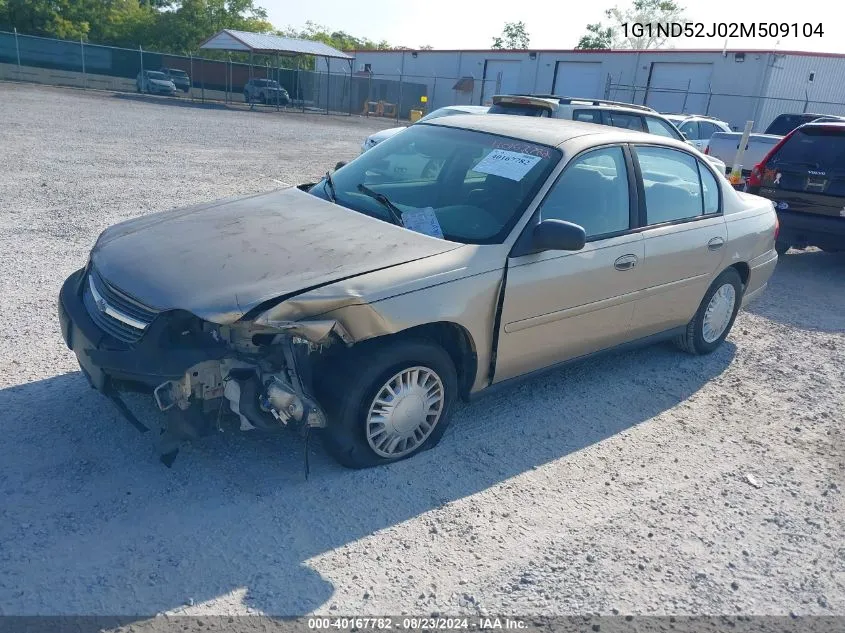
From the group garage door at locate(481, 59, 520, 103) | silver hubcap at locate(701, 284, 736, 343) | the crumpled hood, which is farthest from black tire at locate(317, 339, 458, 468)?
garage door at locate(481, 59, 520, 103)

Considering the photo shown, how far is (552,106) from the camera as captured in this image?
9445 mm

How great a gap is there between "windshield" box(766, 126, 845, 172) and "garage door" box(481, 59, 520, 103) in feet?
111

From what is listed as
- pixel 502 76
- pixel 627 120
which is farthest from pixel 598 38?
pixel 627 120

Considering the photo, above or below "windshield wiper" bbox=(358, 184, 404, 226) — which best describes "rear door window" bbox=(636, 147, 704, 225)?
above

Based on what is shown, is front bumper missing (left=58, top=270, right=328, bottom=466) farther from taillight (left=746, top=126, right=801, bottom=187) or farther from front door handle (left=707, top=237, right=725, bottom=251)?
taillight (left=746, top=126, right=801, bottom=187)

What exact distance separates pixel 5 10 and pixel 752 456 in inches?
2167

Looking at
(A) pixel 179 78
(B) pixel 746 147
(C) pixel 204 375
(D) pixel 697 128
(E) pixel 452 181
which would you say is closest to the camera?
(C) pixel 204 375

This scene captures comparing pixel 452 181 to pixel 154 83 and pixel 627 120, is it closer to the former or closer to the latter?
pixel 627 120

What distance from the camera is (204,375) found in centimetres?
316

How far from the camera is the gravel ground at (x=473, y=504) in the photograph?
292 centimetres

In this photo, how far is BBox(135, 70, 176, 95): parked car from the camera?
3619cm

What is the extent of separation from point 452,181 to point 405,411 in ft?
5.01

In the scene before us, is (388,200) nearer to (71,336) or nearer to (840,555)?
(71,336)

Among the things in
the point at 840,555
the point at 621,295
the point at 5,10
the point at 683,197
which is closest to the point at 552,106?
the point at 683,197
